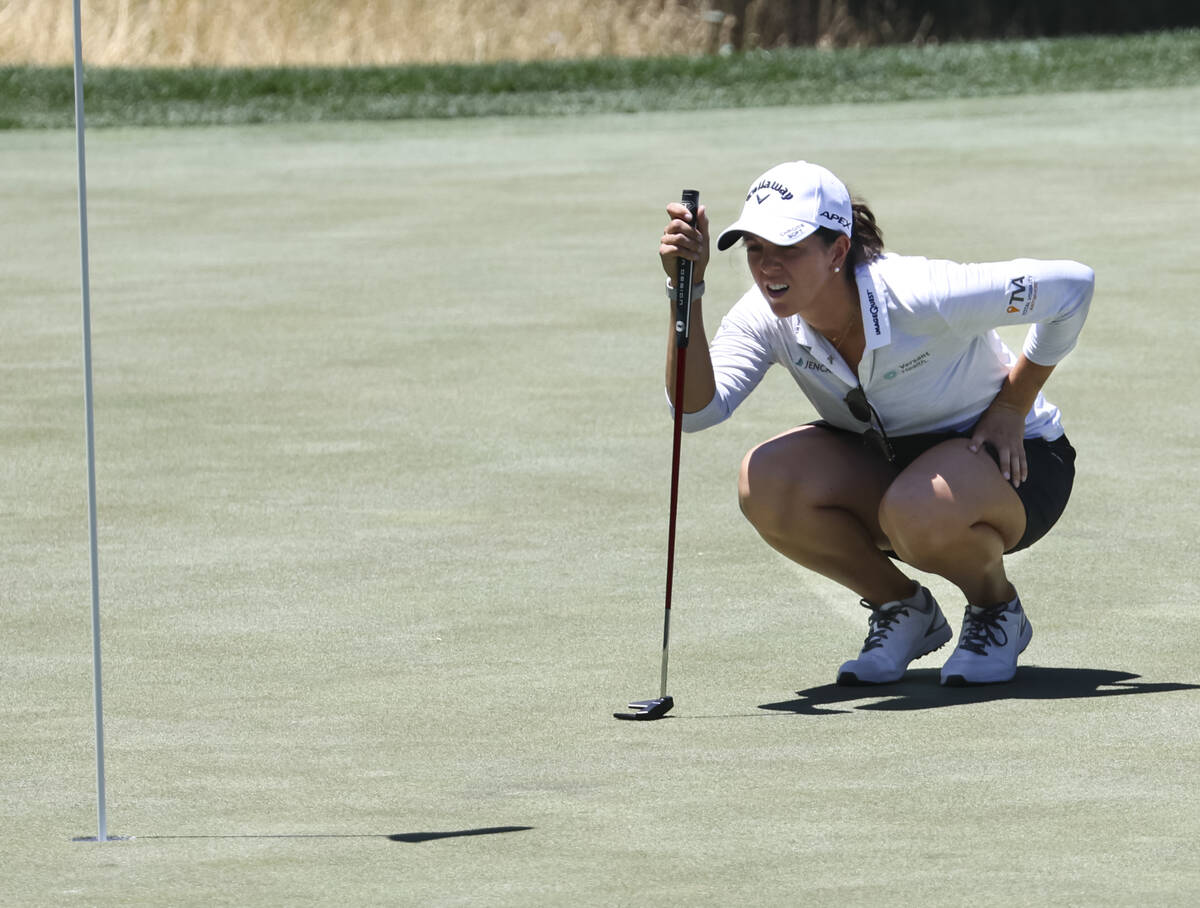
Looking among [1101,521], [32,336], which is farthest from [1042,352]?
[32,336]

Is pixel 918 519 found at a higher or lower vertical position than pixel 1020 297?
lower

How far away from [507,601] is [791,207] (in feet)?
5.15

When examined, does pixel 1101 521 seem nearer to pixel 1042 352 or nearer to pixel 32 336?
pixel 1042 352

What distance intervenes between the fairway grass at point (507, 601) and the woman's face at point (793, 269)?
87cm

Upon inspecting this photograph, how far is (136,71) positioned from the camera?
2116 cm

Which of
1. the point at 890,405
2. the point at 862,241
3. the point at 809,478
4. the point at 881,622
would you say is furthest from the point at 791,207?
the point at 881,622

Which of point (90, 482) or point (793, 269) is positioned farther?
point (793, 269)

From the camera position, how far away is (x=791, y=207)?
543cm

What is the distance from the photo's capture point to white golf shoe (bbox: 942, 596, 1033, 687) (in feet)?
18.6

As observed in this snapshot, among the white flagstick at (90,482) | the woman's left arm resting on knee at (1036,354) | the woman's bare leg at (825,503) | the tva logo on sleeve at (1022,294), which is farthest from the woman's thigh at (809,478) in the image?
the white flagstick at (90,482)

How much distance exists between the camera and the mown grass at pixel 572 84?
1941cm

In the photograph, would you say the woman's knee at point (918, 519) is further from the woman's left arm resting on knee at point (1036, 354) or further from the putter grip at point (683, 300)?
the putter grip at point (683, 300)

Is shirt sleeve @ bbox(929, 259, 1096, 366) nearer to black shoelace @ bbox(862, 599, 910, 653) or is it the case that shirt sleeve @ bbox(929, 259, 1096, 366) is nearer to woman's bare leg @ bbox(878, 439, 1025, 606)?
woman's bare leg @ bbox(878, 439, 1025, 606)

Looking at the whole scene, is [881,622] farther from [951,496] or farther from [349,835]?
[349,835]
